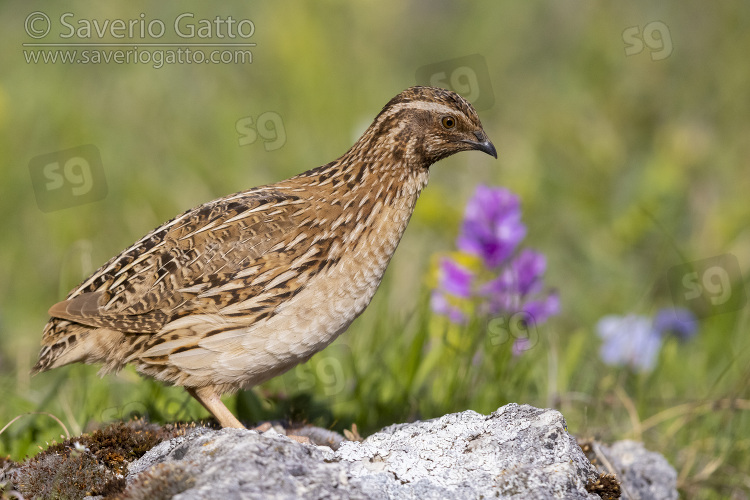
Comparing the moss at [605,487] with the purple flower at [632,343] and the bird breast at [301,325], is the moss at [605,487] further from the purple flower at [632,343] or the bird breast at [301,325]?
the purple flower at [632,343]

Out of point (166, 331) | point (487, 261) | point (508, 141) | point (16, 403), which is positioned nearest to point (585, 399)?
point (487, 261)

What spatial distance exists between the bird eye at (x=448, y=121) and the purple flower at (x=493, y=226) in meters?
1.32

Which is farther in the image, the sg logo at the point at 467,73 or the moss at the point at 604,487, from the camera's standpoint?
the sg logo at the point at 467,73

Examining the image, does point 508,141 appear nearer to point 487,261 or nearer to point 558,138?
point 558,138

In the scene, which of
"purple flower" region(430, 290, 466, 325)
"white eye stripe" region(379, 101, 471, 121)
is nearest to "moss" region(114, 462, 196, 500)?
"white eye stripe" region(379, 101, 471, 121)

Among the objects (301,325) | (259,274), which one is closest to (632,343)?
(301,325)

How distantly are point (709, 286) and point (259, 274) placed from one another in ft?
14.9

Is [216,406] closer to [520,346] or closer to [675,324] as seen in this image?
[520,346]

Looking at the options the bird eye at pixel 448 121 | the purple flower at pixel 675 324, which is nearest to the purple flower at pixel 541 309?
the purple flower at pixel 675 324

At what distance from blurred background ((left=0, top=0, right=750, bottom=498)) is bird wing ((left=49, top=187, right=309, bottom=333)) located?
2.55 feet

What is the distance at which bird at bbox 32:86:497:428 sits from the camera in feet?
14.4

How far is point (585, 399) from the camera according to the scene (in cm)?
563

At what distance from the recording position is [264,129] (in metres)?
10.2

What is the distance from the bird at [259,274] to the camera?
4375mm
